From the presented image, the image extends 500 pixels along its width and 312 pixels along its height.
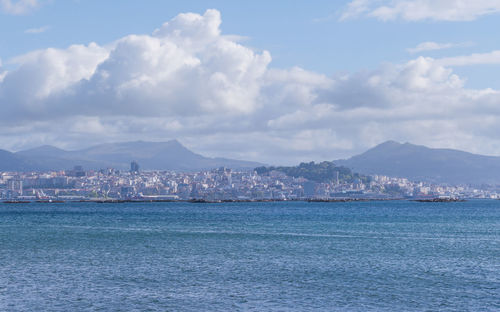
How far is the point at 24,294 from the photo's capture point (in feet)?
115

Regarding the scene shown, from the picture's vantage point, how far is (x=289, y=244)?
62.7m

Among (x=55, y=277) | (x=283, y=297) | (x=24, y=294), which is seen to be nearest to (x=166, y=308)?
(x=283, y=297)

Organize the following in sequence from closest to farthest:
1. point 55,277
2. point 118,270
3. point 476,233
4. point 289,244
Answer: point 55,277 < point 118,270 < point 289,244 < point 476,233

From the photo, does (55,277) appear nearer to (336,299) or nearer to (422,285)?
(336,299)

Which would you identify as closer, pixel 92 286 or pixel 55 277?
pixel 92 286

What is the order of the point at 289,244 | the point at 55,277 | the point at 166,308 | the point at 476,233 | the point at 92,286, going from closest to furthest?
the point at 166,308, the point at 92,286, the point at 55,277, the point at 289,244, the point at 476,233

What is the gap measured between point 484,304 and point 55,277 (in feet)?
85.4

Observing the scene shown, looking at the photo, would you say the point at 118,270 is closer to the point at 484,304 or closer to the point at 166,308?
the point at 166,308

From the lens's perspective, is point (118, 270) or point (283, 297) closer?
point (283, 297)

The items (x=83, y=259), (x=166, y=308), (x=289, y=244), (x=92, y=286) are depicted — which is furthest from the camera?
(x=289, y=244)

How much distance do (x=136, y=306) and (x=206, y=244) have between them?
30.7 m

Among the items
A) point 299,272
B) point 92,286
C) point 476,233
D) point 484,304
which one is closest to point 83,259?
point 92,286

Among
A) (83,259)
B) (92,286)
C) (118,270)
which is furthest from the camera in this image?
(83,259)

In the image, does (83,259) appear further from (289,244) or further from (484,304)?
(484,304)
